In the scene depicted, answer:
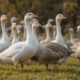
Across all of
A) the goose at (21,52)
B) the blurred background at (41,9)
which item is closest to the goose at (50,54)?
the goose at (21,52)

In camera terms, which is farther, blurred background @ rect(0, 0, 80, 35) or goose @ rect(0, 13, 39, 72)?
blurred background @ rect(0, 0, 80, 35)

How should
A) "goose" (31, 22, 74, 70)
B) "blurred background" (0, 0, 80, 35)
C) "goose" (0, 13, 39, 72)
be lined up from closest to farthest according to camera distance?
"goose" (0, 13, 39, 72)
"goose" (31, 22, 74, 70)
"blurred background" (0, 0, 80, 35)

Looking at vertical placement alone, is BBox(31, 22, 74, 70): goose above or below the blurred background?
below

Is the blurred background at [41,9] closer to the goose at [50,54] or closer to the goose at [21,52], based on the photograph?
the goose at [50,54]

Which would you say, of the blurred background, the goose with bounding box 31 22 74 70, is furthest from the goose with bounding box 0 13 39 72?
the blurred background

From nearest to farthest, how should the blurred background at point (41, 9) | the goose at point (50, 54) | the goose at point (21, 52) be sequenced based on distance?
the goose at point (21, 52) → the goose at point (50, 54) → the blurred background at point (41, 9)

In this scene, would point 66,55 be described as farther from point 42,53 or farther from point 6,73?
point 6,73

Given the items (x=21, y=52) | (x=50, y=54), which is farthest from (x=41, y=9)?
(x=21, y=52)

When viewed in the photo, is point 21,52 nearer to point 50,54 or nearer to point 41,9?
point 50,54

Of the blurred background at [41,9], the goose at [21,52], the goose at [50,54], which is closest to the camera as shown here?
the goose at [21,52]

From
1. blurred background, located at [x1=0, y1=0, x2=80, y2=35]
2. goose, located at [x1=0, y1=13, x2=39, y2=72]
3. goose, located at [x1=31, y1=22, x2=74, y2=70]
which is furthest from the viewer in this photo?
blurred background, located at [x1=0, y1=0, x2=80, y2=35]

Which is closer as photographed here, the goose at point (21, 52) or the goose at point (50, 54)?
the goose at point (21, 52)

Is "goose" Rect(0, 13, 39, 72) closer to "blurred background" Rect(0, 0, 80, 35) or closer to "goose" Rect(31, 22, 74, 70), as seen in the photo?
"goose" Rect(31, 22, 74, 70)

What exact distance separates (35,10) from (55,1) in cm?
573
